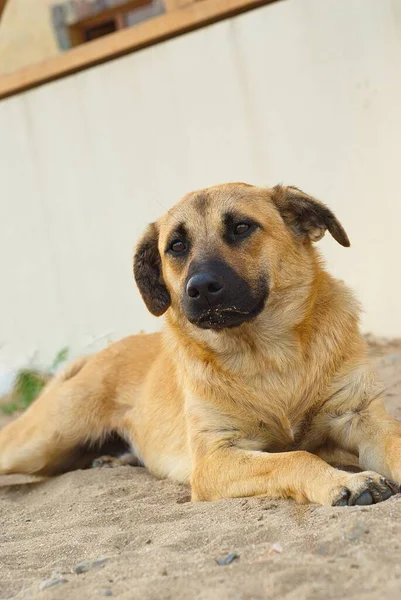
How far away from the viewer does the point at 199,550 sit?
2.93 metres

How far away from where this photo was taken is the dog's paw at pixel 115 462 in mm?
5391

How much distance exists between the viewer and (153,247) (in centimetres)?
462

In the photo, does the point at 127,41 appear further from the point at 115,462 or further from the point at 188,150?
the point at 115,462

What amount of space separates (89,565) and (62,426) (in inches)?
96.6

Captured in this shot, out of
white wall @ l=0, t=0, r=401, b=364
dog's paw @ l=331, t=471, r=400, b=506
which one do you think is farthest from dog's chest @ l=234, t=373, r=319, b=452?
white wall @ l=0, t=0, r=401, b=364

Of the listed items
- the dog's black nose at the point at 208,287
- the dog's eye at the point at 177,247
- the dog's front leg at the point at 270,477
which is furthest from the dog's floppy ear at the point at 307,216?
the dog's front leg at the point at 270,477

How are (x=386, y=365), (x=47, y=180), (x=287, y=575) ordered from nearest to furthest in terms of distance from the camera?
(x=287, y=575) → (x=386, y=365) → (x=47, y=180)

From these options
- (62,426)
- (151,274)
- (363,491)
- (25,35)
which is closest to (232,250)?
(151,274)

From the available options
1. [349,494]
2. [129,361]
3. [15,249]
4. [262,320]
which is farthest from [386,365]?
[15,249]

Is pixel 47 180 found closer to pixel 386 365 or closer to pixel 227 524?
pixel 386 365

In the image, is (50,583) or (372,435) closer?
(50,583)

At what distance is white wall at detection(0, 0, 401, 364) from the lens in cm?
662

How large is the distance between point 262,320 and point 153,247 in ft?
2.49

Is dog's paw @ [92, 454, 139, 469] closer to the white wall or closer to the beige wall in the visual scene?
the white wall
